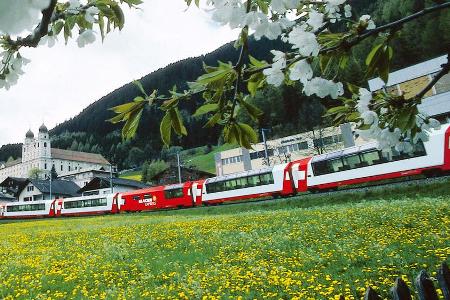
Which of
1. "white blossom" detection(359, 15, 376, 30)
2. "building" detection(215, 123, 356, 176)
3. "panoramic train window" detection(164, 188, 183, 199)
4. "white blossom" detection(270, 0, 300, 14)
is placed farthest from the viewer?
"building" detection(215, 123, 356, 176)

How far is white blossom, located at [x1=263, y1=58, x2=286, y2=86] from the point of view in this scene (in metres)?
1.34

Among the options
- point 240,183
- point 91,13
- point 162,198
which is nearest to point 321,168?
point 240,183

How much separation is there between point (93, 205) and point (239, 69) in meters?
49.4

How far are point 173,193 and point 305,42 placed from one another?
3925 cm

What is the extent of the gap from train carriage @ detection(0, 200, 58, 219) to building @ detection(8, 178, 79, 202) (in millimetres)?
15144

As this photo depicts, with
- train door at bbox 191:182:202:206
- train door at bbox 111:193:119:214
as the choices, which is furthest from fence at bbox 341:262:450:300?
train door at bbox 111:193:119:214

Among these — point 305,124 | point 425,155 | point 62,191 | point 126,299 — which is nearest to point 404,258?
point 126,299

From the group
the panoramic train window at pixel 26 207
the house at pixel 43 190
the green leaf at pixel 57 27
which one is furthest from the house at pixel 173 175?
the green leaf at pixel 57 27

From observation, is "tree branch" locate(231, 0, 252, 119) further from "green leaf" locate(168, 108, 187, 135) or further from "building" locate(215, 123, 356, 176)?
"building" locate(215, 123, 356, 176)

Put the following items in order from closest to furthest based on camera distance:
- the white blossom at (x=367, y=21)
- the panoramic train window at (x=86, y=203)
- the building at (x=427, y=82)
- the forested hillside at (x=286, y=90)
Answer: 1. the white blossom at (x=367, y=21)
2. the forested hillside at (x=286, y=90)
3. the building at (x=427, y=82)
4. the panoramic train window at (x=86, y=203)

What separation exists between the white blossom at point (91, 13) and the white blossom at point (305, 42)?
0.76 meters

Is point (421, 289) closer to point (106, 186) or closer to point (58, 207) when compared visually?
point (58, 207)

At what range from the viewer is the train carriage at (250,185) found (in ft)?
101

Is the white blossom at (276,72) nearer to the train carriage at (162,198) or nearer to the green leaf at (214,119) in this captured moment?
the green leaf at (214,119)
